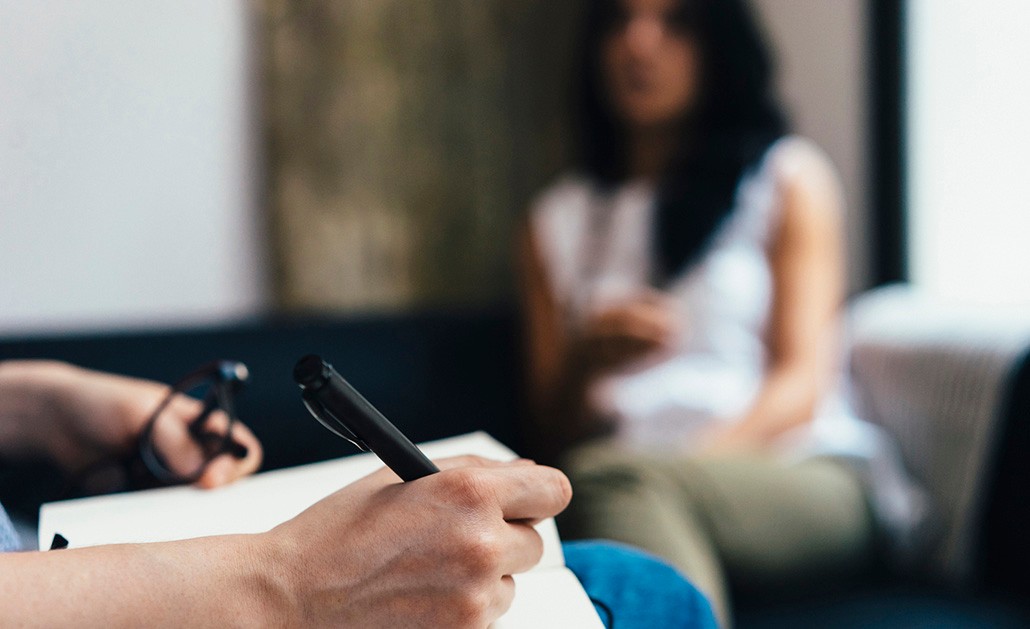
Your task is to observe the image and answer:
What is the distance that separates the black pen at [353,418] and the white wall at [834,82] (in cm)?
132

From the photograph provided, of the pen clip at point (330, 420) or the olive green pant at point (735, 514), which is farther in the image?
the olive green pant at point (735, 514)

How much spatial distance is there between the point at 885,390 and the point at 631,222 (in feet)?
1.39

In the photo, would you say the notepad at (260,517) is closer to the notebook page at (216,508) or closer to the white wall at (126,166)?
the notebook page at (216,508)

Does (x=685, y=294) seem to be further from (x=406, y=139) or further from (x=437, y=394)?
(x=406, y=139)

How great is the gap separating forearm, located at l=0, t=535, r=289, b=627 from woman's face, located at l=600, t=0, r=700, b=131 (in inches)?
41.9

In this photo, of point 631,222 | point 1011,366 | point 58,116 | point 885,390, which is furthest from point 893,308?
point 58,116

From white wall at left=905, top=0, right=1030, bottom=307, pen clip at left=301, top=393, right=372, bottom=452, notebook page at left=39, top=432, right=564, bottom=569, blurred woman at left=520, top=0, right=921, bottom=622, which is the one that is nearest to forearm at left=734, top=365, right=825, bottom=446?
blurred woman at left=520, top=0, right=921, bottom=622

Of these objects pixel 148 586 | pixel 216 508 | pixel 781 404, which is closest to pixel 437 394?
pixel 781 404

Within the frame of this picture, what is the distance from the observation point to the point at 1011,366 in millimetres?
800

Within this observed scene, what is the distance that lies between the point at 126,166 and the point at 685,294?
0.84m

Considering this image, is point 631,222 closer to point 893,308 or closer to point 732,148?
point 732,148

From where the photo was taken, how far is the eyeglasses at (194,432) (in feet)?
1.60

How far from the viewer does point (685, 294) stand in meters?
1.09

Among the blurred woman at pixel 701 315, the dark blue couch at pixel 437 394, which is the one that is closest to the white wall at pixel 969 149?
the blurred woman at pixel 701 315
